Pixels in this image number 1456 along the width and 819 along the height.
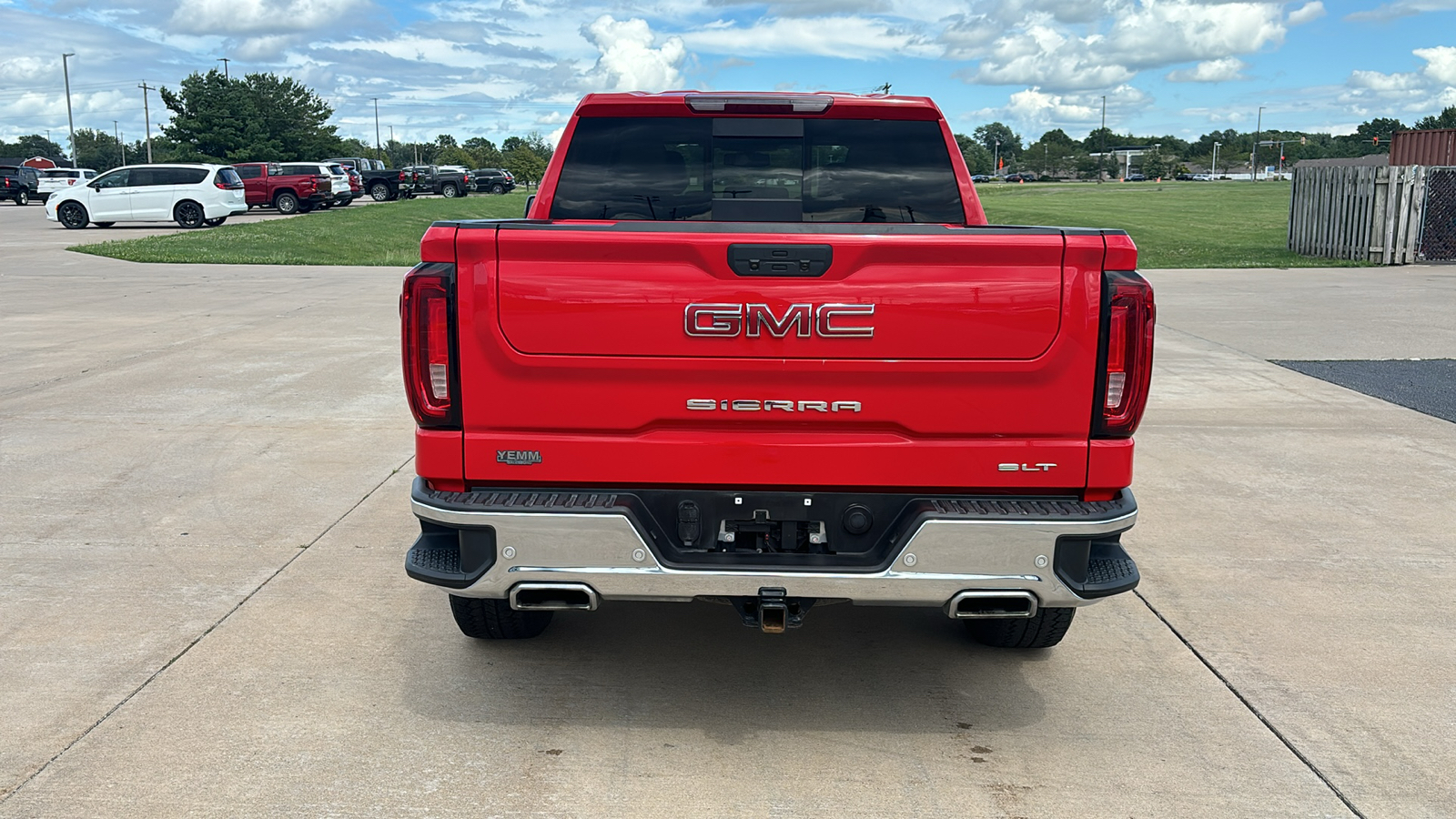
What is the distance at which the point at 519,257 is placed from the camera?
354cm

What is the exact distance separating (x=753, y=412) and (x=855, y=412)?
0.30 m

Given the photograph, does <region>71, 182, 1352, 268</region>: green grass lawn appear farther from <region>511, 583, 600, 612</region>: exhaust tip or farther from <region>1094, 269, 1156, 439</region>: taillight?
<region>511, 583, 600, 612</region>: exhaust tip

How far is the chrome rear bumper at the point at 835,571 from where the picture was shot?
11.7 feet

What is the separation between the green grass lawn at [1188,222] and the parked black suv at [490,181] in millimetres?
25183

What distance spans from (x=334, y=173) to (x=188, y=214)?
1397 cm

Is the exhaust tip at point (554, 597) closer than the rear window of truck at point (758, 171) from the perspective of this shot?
Yes

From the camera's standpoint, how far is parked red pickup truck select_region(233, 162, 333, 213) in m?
42.3

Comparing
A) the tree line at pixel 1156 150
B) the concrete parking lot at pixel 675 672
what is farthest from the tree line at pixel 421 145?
the concrete parking lot at pixel 675 672

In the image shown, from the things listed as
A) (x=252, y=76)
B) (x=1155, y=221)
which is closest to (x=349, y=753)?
(x=1155, y=221)

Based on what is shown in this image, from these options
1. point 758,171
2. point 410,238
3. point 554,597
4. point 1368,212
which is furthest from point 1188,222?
point 554,597

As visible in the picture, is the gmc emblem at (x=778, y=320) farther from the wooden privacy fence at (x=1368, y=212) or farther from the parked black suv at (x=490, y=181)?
the parked black suv at (x=490, y=181)

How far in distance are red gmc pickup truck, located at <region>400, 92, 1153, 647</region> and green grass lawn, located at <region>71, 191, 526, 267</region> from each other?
21437 millimetres

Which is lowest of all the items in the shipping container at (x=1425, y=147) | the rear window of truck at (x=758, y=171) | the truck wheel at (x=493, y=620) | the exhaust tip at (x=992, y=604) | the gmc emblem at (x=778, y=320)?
the truck wheel at (x=493, y=620)

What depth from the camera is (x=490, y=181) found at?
208 feet
